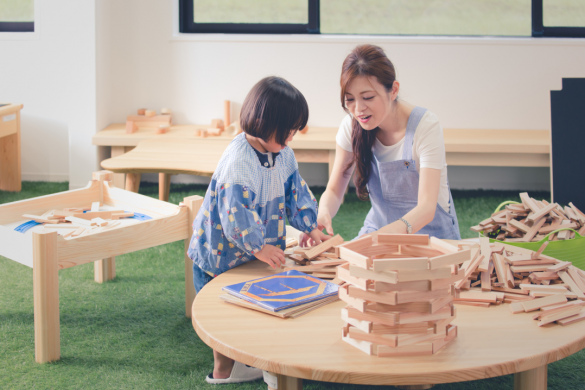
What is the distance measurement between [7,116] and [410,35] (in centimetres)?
322

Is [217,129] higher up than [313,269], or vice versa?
[217,129]

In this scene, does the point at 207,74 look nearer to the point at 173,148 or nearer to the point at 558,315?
the point at 173,148

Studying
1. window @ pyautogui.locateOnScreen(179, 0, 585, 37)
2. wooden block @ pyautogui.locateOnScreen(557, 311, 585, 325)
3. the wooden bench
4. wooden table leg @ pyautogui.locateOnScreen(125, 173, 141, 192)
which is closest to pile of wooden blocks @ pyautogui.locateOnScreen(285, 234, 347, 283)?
wooden block @ pyautogui.locateOnScreen(557, 311, 585, 325)

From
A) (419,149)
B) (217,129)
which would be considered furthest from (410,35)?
(419,149)

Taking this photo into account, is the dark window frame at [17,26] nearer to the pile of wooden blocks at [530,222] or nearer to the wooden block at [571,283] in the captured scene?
the pile of wooden blocks at [530,222]

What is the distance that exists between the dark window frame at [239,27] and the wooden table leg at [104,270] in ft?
9.13

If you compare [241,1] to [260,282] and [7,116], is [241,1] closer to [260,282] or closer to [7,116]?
[7,116]

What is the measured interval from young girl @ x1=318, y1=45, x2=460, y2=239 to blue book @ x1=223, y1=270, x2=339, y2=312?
44 cm

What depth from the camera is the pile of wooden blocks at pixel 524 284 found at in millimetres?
1729

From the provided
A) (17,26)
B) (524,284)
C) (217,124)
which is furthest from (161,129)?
(524,284)

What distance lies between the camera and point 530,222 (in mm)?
Answer: 2797

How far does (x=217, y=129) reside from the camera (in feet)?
16.9

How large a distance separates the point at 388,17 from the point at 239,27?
1.24 metres

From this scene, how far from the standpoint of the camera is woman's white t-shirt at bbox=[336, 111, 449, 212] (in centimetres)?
246
